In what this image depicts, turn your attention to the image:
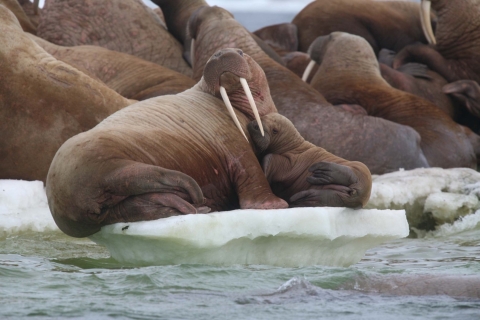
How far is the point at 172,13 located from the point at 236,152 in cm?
559

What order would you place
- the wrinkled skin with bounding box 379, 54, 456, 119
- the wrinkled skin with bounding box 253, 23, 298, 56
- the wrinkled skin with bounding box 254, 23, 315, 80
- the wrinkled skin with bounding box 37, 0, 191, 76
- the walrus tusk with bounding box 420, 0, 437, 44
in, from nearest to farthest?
the wrinkled skin with bounding box 37, 0, 191, 76 → the wrinkled skin with bounding box 379, 54, 456, 119 → the walrus tusk with bounding box 420, 0, 437, 44 → the wrinkled skin with bounding box 254, 23, 315, 80 → the wrinkled skin with bounding box 253, 23, 298, 56

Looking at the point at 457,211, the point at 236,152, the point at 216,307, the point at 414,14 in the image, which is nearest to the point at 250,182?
the point at 236,152

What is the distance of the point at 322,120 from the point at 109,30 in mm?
2838

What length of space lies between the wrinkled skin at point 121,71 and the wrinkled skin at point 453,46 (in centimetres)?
371

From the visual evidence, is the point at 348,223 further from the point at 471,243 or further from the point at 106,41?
the point at 106,41

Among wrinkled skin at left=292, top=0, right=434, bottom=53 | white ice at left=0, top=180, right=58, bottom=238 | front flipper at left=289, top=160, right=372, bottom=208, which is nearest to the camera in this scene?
front flipper at left=289, top=160, right=372, bottom=208

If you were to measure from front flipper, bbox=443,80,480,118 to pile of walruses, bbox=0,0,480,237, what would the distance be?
12 millimetres

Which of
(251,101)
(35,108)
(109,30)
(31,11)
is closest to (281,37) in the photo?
(109,30)

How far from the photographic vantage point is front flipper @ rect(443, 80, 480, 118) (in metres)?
10.9

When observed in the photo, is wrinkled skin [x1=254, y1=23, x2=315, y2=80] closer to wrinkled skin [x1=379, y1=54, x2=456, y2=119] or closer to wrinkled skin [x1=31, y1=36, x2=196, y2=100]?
wrinkled skin [x1=379, y1=54, x2=456, y2=119]

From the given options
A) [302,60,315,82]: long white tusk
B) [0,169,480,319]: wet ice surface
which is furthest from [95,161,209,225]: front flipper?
[302,60,315,82]: long white tusk

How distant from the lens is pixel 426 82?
11281 mm

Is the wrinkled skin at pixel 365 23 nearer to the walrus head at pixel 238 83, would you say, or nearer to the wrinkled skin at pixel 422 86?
the wrinkled skin at pixel 422 86

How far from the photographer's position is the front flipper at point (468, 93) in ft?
35.8
